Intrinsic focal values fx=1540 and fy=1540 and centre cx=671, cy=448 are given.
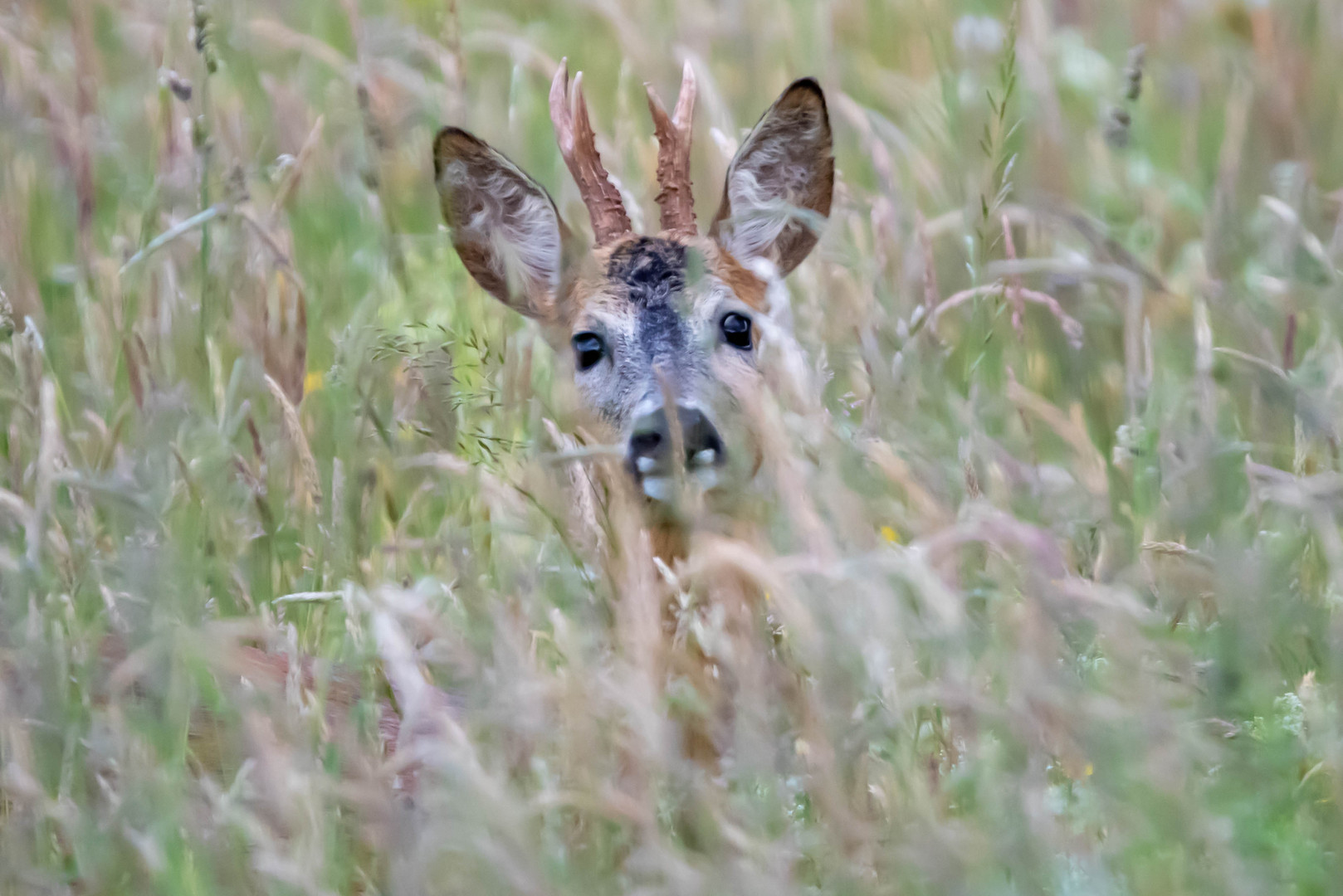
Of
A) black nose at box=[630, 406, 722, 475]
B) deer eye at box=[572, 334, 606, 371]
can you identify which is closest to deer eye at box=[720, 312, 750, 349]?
deer eye at box=[572, 334, 606, 371]

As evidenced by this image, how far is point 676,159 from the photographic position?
4.02 metres

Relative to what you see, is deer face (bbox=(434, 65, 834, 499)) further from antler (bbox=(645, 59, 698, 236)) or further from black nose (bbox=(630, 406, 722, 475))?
black nose (bbox=(630, 406, 722, 475))

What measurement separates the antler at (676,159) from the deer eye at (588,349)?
0.38m

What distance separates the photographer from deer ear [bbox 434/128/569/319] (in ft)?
13.4

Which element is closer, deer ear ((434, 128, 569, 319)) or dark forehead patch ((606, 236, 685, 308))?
dark forehead patch ((606, 236, 685, 308))

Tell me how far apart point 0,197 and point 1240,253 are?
378cm

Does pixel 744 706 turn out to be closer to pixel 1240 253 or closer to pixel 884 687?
pixel 884 687

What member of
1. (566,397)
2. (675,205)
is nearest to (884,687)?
(566,397)

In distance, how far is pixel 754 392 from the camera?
8.07 feet

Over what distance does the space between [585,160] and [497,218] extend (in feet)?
1.29

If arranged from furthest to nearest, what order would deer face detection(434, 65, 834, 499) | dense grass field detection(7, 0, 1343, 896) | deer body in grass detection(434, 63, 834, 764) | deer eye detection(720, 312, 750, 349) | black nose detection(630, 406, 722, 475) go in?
deer eye detection(720, 312, 750, 349) → deer face detection(434, 65, 834, 499) → deer body in grass detection(434, 63, 834, 764) → black nose detection(630, 406, 722, 475) → dense grass field detection(7, 0, 1343, 896)

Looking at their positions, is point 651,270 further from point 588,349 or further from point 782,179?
point 782,179

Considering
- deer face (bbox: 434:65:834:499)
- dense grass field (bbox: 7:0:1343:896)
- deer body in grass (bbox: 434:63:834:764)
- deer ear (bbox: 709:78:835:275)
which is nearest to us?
dense grass field (bbox: 7:0:1343:896)

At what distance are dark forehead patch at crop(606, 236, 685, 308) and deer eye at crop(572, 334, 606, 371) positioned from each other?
6.0 inches
